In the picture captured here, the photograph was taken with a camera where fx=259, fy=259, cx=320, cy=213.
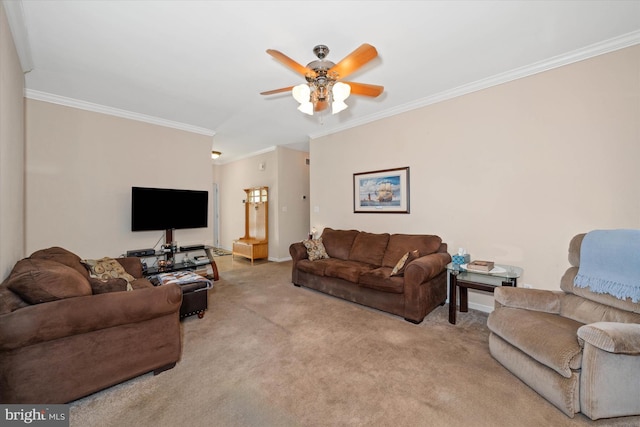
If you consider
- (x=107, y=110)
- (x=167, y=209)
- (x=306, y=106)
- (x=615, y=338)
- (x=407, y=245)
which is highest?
(x=107, y=110)

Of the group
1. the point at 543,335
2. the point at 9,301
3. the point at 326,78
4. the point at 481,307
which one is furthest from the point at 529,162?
the point at 9,301

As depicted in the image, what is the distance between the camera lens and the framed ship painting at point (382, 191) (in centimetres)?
388

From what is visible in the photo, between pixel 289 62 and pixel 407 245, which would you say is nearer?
pixel 289 62

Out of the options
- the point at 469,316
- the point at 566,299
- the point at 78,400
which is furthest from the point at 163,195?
the point at 566,299

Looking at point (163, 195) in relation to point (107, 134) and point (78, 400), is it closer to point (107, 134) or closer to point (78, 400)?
point (107, 134)

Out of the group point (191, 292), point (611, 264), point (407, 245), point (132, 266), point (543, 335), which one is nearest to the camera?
point (543, 335)

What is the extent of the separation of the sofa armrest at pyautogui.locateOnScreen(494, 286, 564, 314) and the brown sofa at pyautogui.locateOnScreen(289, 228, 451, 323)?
0.73m

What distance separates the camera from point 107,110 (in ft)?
12.5

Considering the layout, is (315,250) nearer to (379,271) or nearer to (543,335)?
(379,271)

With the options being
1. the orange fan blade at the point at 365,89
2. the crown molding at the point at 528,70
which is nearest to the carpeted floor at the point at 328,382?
the orange fan blade at the point at 365,89

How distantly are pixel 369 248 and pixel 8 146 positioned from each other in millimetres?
3831

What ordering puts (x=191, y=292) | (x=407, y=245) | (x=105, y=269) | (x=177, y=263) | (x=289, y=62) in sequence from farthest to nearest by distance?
(x=177, y=263) → (x=407, y=245) → (x=191, y=292) → (x=105, y=269) → (x=289, y=62)

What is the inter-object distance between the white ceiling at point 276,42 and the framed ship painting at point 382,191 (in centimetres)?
109

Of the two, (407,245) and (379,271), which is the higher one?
(407,245)
